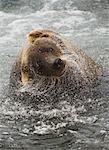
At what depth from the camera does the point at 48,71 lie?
6.85 m

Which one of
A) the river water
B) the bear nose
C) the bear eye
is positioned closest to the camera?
the river water

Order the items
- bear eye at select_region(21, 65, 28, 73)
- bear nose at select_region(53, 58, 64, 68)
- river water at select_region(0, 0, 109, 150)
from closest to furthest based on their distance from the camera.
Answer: river water at select_region(0, 0, 109, 150) → bear nose at select_region(53, 58, 64, 68) → bear eye at select_region(21, 65, 28, 73)

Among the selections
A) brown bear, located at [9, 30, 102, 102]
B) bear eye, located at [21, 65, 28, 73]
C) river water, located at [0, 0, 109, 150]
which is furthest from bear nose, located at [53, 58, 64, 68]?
river water, located at [0, 0, 109, 150]

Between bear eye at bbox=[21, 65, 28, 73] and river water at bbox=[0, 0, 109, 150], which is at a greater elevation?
bear eye at bbox=[21, 65, 28, 73]

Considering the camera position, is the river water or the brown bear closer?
the river water

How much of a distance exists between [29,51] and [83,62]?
86cm

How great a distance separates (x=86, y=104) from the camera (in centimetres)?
721

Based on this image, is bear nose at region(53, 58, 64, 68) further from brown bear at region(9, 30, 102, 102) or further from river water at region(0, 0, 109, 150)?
river water at region(0, 0, 109, 150)

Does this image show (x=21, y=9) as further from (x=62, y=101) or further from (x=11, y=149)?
(x=11, y=149)

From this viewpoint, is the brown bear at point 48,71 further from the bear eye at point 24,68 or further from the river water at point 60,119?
the river water at point 60,119

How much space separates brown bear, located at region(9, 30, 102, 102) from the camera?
688 cm

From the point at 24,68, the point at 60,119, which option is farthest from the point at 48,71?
the point at 60,119

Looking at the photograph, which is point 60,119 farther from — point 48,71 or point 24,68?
point 24,68

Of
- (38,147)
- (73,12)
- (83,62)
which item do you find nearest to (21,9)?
(73,12)
